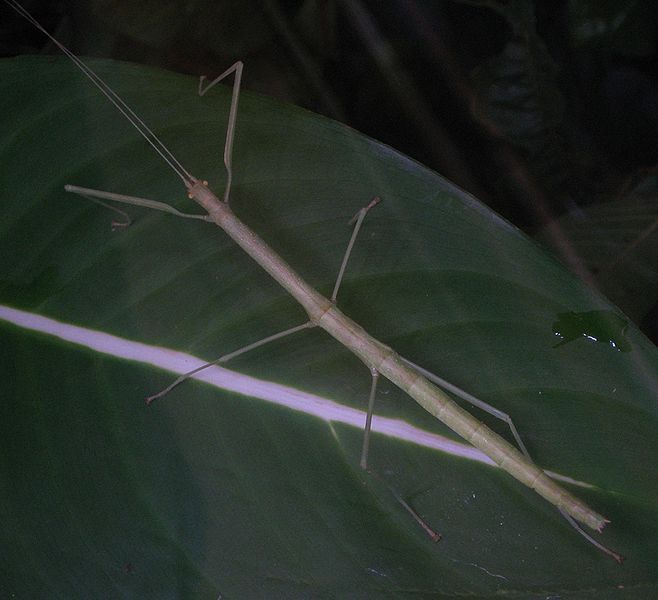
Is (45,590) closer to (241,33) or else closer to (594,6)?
(241,33)

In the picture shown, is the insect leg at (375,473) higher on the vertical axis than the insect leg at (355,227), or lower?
lower

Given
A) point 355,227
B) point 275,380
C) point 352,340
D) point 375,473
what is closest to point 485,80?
point 355,227

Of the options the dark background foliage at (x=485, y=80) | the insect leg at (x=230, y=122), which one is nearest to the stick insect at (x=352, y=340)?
the insect leg at (x=230, y=122)

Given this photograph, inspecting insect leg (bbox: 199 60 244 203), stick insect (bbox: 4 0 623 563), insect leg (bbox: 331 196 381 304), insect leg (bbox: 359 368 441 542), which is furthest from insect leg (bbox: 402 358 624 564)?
insect leg (bbox: 199 60 244 203)

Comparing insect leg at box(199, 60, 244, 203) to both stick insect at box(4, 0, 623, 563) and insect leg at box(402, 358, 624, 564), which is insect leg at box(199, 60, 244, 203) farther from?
insect leg at box(402, 358, 624, 564)

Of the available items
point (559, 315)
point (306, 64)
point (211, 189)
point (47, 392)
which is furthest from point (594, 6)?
point (47, 392)

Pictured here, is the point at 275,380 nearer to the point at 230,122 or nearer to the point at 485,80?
the point at 230,122

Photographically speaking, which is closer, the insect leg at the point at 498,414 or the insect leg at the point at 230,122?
the insect leg at the point at 498,414

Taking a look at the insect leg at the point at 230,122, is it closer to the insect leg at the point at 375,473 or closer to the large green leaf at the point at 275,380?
the large green leaf at the point at 275,380
